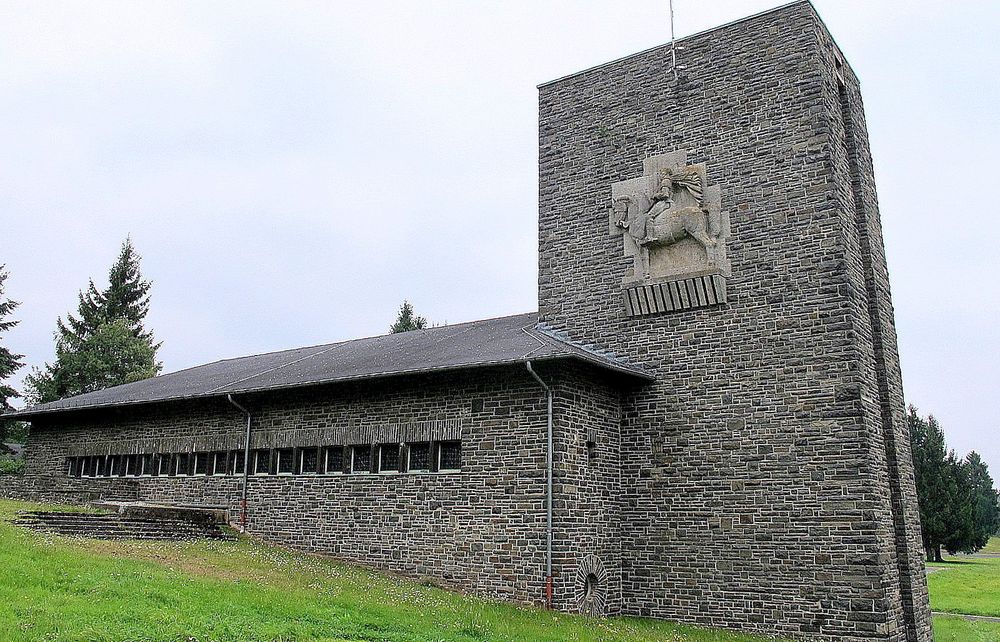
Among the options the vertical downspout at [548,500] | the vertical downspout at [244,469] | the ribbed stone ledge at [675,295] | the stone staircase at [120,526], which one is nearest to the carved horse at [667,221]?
the ribbed stone ledge at [675,295]

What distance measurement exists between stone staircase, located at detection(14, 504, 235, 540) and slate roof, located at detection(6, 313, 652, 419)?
294 centimetres

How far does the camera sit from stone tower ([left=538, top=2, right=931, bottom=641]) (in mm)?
13570

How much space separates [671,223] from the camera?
620 inches

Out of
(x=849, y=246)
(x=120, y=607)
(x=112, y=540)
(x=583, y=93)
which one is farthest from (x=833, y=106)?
(x=112, y=540)

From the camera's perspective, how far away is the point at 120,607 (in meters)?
9.20

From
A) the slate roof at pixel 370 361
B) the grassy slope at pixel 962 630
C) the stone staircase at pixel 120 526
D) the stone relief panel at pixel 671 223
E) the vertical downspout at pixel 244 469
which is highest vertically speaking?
the stone relief panel at pixel 671 223

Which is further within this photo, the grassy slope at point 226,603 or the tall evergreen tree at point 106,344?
the tall evergreen tree at point 106,344

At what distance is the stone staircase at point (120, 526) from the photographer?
15.3 m

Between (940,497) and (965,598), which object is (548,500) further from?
(940,497)

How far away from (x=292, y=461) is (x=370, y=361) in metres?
2.65

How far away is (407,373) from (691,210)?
6.16 m

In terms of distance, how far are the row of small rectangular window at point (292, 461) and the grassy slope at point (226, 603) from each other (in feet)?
7.05

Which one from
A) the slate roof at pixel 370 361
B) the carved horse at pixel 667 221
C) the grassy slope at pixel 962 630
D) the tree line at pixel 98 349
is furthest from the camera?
the tree line at pixel 98 349

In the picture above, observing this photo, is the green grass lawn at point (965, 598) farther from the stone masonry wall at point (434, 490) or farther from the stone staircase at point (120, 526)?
the stone staircase at point (120, 526)
